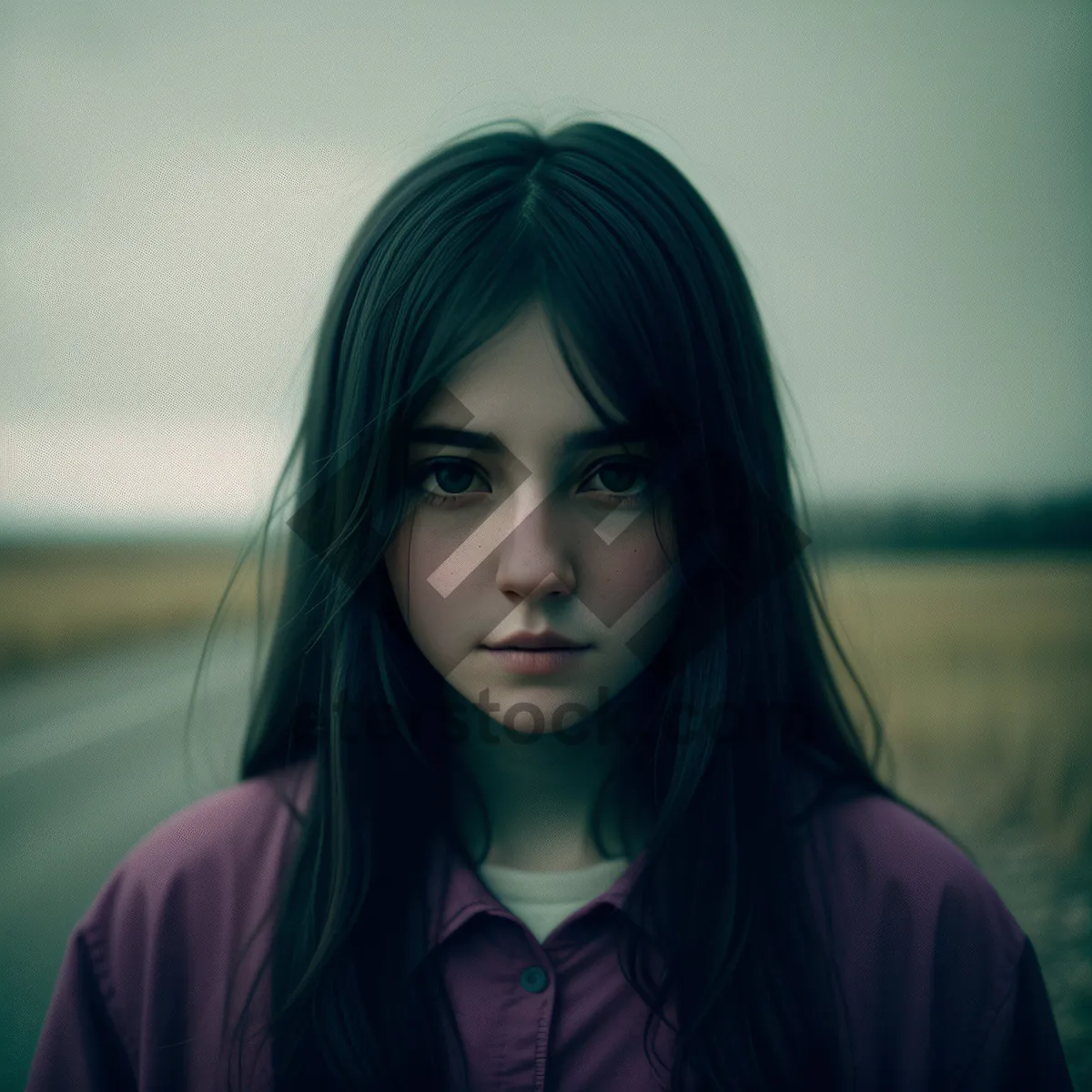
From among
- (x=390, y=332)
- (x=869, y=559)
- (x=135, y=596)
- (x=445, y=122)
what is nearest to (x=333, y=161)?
(x=445, y=122)

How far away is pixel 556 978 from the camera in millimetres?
636

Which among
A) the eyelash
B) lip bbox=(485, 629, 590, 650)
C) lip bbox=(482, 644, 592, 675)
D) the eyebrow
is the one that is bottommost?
lip bbox=(482, 644, 592, 675)

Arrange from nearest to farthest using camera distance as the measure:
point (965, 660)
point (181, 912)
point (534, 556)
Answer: point (534, 556)
point (181, 912)
point (965, 660)

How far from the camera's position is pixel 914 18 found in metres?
0.82

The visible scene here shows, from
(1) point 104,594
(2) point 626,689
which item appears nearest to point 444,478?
(2) point 626,689

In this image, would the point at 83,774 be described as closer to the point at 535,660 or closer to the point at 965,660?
the point at 535,660

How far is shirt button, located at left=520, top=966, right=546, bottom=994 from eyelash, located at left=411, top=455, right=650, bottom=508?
0.37 meters

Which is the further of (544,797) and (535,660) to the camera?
(544,797)

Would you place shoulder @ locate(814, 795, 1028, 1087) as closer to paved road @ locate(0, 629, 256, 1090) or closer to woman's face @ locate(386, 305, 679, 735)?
woman's face @ locate(386, 305, 679, 735)

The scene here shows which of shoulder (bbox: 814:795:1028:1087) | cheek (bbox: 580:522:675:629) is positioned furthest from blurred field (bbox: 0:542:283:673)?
shoulder (bbox: 814:795:1028:1087)

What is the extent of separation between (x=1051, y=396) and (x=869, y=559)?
0.25 meters

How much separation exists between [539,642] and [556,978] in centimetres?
28

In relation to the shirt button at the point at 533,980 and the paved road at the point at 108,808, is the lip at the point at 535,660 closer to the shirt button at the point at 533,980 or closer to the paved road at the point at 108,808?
the shirt button at the point at 533,980

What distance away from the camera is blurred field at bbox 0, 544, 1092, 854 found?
0.85m
